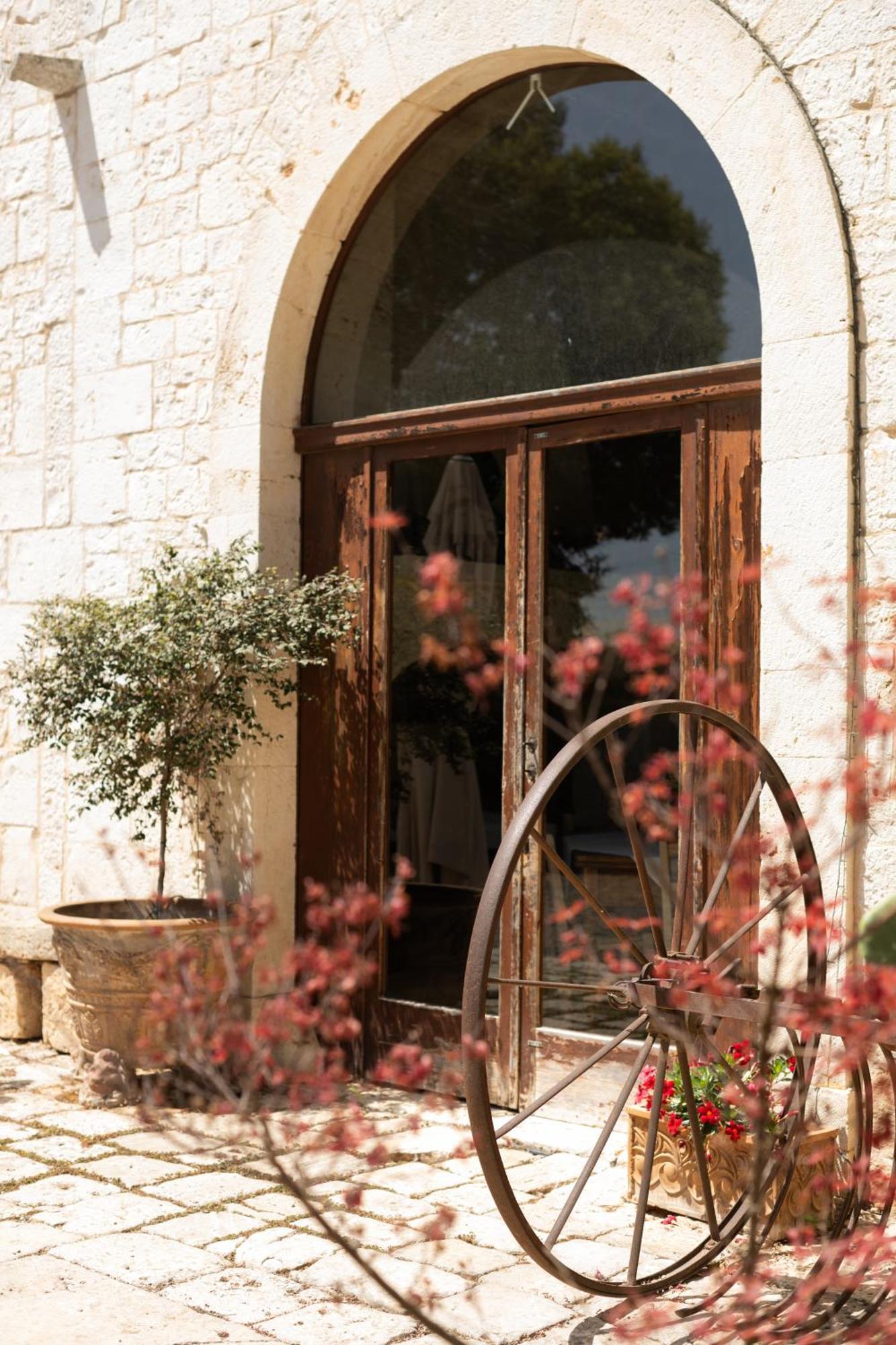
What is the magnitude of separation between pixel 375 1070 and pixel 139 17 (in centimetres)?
411

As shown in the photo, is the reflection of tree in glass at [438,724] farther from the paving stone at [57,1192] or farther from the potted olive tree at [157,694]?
the paving stone at [57,1192]

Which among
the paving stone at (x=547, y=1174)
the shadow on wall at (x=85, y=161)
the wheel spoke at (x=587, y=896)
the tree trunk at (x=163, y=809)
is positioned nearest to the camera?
the wheel spoke at (x=587, y=896)

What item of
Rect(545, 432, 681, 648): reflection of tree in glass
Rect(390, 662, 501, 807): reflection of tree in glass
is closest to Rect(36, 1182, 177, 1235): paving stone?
Rect(390, 662, 501, 807): reflection of tree in glass

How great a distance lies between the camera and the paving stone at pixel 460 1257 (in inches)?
132

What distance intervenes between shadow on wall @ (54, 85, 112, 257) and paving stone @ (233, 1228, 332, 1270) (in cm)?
396

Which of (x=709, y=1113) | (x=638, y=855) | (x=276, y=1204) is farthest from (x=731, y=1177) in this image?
(x=276, y=1204)

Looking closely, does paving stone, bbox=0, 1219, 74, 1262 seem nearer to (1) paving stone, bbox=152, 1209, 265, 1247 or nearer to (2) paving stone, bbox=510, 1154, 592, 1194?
(1) paving stone, bbox=152, 1209, 265, 1247

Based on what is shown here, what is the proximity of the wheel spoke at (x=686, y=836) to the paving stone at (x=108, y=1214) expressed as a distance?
150 centimetres

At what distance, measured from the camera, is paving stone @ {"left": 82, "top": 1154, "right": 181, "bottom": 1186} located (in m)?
4.05

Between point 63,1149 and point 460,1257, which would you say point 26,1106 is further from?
point 460,1257

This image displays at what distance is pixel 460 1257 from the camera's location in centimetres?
343

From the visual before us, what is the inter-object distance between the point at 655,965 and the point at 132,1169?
6.42ft

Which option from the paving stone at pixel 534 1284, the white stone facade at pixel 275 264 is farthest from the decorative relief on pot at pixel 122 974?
the paving stone at pixel 534 1284

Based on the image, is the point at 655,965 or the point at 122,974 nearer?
the point at 655,965
